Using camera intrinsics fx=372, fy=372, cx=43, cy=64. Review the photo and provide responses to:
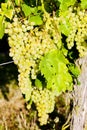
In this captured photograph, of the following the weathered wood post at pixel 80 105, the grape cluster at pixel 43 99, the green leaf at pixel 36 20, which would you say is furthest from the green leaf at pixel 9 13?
the weathered wood post at pixel 80 105

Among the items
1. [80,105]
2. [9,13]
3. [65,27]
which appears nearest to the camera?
[9,13]

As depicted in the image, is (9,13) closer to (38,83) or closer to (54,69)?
(54,69)

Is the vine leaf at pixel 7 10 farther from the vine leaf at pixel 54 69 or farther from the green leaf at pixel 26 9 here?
the vine leaf at pixel 54 69

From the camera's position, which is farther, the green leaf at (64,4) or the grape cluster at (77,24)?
the grape cluster at (77,24)

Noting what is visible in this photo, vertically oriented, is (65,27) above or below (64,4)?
below

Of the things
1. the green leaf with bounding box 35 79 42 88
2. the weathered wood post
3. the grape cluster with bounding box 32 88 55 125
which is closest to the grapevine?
the green leaf with bounding box 35 79 42 88

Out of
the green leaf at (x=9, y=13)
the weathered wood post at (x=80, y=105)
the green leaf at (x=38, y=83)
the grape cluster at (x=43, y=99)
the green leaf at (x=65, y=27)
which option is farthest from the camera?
the weathered wood post at (x=80, y=105)

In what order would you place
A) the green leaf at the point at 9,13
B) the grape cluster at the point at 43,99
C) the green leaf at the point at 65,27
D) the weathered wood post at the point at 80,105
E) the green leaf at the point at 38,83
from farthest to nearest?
the weathered wood post at the point at 80,105 < the grape cluster at the point at 43,99 < the green leaf at the point at 38,83 < the green leaf at the point at 65,27 < the green leaf at the point at 9,13

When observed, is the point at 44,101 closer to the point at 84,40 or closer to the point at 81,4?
the point at 84,40

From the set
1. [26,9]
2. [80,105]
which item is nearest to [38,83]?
[26,9]
